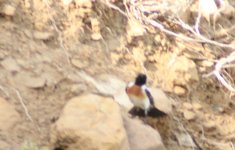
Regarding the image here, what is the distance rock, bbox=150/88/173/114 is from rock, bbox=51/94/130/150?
0.71m

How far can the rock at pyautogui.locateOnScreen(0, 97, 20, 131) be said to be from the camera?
4.23 m

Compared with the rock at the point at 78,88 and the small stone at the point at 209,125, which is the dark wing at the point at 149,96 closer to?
the rock at the point at 78,88

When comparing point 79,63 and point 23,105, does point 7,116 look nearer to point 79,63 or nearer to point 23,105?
point 23,105

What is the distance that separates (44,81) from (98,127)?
0.79m

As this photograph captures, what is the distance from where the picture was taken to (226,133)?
17.6ft

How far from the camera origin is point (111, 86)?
5031mm

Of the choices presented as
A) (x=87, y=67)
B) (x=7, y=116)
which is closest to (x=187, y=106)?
(x=87, y=67)

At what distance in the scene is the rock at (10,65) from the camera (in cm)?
465

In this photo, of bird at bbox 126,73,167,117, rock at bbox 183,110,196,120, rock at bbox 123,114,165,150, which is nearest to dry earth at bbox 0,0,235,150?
rock at bbox 183,110,196,120

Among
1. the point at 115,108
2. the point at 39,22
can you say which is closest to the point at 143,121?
the point at 115,108

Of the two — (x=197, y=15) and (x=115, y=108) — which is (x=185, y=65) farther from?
(x=115, y=108)

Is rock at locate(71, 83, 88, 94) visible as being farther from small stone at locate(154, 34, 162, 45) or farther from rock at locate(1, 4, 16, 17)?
small stone at locate(154, 34, 162, 45)

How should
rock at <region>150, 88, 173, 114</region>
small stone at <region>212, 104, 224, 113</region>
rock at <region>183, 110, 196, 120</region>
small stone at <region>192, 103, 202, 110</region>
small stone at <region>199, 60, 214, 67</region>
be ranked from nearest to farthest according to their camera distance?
1. rock at <region>150, 88, 173, 114</region>
2. rock at <region>183, 110, 196, 120</region>
3. small stone at <region>192, 103, 202, 110</region>
4. small stone at <region>212, 104, 224, 113</region>
5. small stone at <region>199, 60, 214, 67</region>

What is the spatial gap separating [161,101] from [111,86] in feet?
1.27
